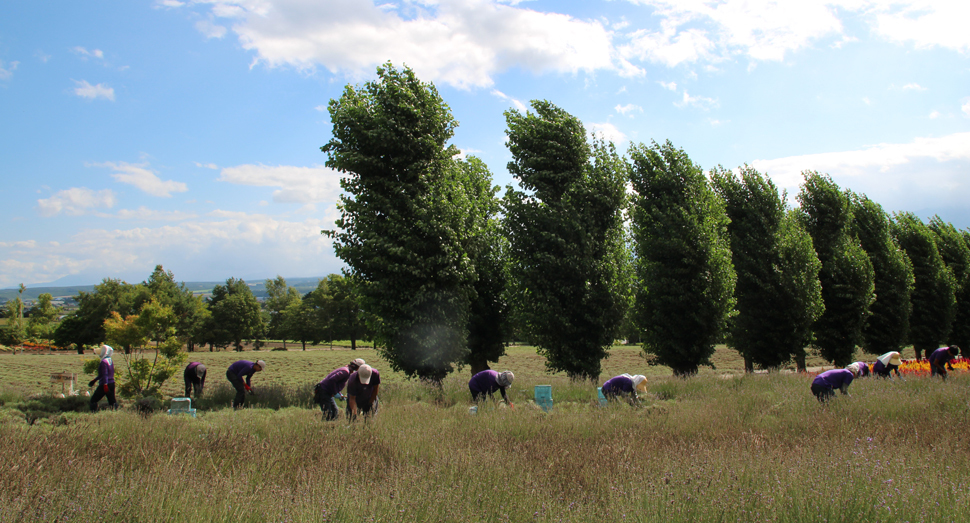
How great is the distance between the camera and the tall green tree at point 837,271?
80.9 feet

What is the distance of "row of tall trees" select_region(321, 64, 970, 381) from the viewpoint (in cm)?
1656

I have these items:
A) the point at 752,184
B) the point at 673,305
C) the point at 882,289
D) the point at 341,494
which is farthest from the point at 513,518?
the point at 882,289

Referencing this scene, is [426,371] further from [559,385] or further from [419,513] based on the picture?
[419,513]

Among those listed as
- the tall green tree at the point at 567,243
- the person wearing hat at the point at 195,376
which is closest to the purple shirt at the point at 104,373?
the person wearing hat at the point at 195,376

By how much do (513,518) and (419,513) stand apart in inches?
33.4

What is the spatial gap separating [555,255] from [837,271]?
17342mm

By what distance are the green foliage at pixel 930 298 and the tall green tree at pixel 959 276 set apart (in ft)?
5.88

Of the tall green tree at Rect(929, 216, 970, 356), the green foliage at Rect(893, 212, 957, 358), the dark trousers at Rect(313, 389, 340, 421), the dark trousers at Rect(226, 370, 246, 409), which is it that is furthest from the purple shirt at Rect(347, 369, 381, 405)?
the tall green tree at Rect(929, 216, 970, 356)

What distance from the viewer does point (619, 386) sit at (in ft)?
37.0

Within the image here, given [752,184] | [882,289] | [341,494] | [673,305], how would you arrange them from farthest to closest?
[882,289] < [752,184] < [673,305] < [341,494]

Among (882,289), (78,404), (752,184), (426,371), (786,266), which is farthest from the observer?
(882,289)

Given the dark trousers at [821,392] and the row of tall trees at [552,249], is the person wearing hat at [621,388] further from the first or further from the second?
the row of tall trees at [552,249]

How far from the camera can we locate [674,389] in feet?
45.9

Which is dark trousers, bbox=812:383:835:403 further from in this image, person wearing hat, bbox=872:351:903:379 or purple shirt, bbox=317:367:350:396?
purple shirt, bbox=317:367:350:396
